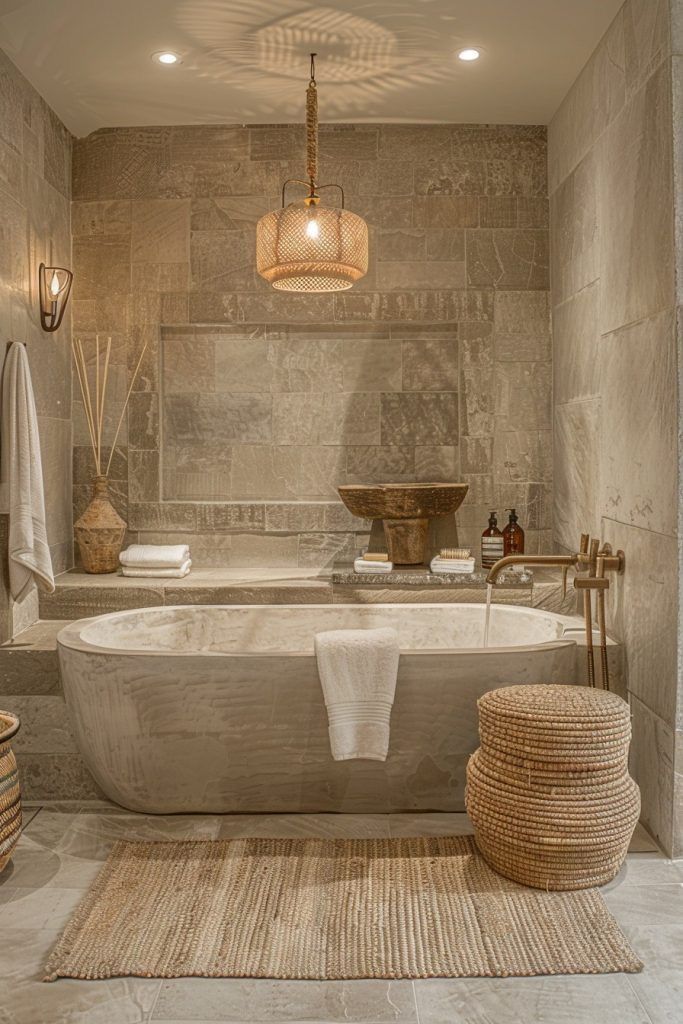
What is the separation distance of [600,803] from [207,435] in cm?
259

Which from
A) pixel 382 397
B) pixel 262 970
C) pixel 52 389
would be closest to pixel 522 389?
pixel 382 397

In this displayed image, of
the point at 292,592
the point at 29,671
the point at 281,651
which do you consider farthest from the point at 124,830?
the point at 292,592

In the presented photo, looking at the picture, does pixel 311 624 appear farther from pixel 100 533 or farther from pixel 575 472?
pixel 575 472

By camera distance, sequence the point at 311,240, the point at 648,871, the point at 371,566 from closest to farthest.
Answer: the point at 648,871 < the point at 311,240 < the point at 371,566

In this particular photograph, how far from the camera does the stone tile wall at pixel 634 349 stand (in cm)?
284

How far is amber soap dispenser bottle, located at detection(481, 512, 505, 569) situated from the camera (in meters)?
4.19

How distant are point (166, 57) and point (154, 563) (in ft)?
6.47

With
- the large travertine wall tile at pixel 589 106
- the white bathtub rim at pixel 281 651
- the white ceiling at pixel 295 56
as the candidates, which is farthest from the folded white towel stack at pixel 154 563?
the large travertine wall tile at pixel 589 106

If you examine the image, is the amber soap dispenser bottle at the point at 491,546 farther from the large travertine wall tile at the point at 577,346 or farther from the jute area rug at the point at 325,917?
the jute area rug at the point at 325,917

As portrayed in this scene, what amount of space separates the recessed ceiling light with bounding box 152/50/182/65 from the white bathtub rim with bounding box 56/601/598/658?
207cm

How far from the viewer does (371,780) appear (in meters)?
3.12

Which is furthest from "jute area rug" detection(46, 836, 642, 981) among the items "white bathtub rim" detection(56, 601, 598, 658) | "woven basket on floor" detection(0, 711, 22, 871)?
"white bathtub rim" detection(56, 601, 598, 658)

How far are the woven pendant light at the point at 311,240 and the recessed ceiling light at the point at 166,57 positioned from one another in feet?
1.77

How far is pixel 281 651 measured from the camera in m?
3.29
